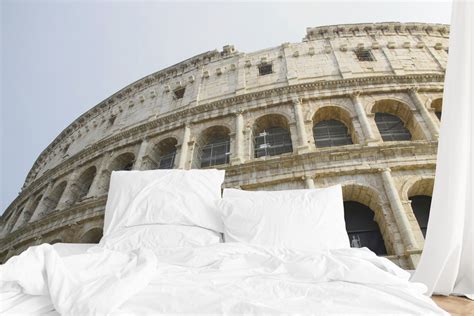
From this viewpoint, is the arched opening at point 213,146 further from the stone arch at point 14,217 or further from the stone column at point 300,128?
the stone arch at point 14,217

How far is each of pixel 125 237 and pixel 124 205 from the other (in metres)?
0.63

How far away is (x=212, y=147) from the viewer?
9.29m

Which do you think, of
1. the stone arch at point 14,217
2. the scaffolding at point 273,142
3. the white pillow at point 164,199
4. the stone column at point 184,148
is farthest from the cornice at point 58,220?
the scaffolding at point 273,142

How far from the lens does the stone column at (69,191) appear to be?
9.77 m

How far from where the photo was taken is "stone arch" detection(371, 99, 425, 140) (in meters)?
8.09

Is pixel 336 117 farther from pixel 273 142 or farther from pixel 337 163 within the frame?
pixel 337 163

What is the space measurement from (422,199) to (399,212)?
1.93m

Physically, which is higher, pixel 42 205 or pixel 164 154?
pixel 164 154

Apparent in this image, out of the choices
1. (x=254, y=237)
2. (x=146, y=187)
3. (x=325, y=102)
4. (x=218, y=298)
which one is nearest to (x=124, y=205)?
(x=146, y=187)

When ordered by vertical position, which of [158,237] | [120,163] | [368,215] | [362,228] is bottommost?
[158,237]

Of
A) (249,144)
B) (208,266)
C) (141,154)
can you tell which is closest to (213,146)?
(249,144)

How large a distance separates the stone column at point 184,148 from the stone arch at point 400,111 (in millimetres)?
6764

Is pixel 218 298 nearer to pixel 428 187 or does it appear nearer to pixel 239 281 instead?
pixel 239 281

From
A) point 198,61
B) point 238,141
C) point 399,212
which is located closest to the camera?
point 399,212
